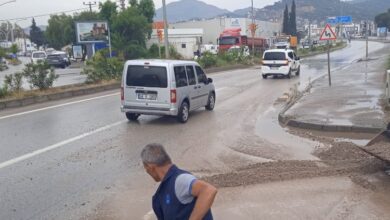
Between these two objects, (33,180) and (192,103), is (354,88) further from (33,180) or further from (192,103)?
(33,180)

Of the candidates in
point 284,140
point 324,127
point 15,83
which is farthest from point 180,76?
point 15,83

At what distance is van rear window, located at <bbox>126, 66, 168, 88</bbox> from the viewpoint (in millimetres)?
13062

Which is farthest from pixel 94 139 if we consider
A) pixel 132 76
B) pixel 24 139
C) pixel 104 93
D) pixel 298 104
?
pixel 104 93

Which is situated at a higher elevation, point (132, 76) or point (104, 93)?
point (132, 76)

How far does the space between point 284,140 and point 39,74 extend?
12.8 meters

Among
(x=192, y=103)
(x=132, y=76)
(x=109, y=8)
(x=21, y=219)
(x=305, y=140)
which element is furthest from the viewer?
(x=109, y=8)

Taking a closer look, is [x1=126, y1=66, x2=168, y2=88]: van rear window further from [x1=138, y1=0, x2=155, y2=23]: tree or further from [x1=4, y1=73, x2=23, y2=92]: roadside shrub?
[x1=138, y1=0, x2=155, y2=23]: tree

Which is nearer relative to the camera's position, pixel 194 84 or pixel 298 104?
pixel 194 84

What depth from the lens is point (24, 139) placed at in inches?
442

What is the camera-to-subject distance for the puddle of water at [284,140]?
9.39 m

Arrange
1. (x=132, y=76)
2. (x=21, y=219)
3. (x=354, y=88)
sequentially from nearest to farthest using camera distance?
(x=21, y=219), (x=132, y=76), (x=354, y=88)

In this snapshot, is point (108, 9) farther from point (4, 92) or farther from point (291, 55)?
point (4, 92)

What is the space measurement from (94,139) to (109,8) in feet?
158

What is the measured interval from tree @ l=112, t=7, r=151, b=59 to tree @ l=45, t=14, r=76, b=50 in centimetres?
2432
